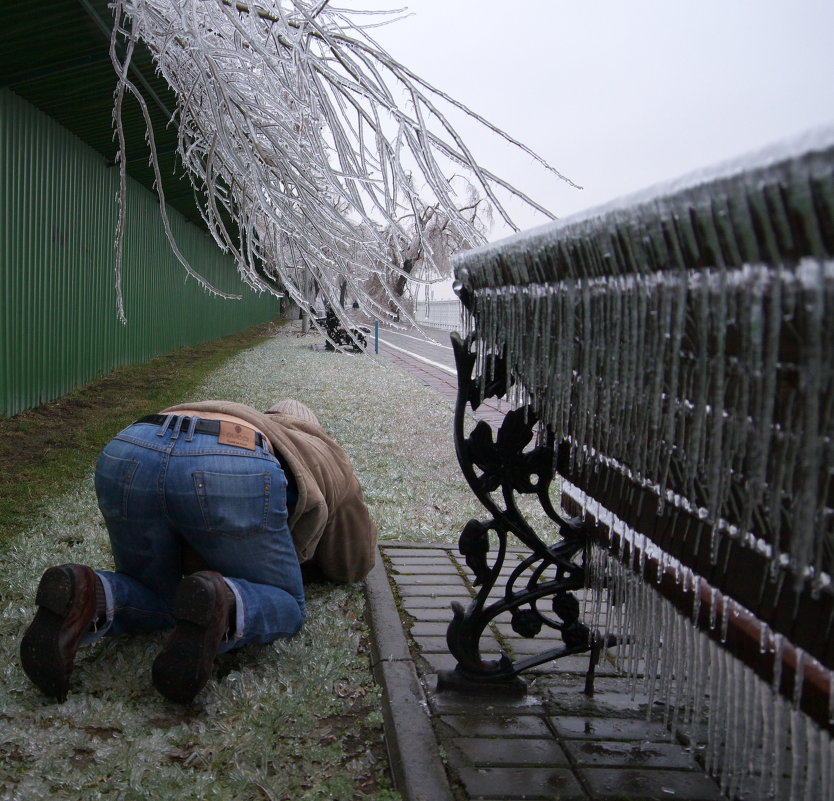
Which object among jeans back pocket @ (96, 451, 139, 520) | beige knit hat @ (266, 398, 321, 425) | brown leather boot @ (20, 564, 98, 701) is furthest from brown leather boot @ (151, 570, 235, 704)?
beige knit hat @ (266, 398, 321, 425)

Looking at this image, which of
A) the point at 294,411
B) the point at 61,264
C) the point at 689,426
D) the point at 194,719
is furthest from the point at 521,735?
the point at 61,264

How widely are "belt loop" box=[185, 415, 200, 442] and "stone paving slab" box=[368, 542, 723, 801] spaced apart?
3.26 feet

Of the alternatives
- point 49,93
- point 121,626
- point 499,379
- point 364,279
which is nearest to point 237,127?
point 364,279

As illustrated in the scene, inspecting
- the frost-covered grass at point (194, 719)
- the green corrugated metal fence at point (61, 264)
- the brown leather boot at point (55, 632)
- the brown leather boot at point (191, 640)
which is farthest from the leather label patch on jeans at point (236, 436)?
the green corrugated metal fence at point (61, 264)

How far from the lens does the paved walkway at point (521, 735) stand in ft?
7.00

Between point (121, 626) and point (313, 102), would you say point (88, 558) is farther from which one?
point (313, 102)

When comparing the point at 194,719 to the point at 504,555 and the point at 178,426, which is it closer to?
the point at 178,426

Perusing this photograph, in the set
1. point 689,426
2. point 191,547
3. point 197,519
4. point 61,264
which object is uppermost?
point 61,264

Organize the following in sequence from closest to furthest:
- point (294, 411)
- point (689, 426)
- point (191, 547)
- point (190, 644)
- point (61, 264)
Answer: point (689, 426) → point (190, 644) → point (191, 547) → point (294, 411) → point (61, 264)

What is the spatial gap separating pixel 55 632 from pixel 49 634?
0.02 m

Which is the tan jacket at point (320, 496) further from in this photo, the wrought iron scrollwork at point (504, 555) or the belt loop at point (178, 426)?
the wrought iron scrollwork at point (504, 555)

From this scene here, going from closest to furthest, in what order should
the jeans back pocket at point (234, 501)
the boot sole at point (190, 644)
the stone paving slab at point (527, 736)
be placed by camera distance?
1. the stone paving slab at point (527, 736)
2. the boot sole at point (190, 644)
3. the jeans back pocket at point (234, 501)

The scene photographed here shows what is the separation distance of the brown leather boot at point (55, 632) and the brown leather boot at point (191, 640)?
278 millimetres

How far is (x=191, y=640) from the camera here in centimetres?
237
